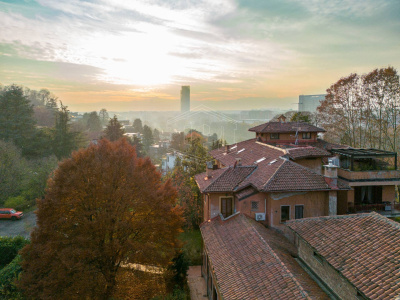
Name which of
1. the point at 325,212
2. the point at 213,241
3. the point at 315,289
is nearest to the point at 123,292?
the point at 213,241

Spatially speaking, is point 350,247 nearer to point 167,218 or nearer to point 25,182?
point 167,218

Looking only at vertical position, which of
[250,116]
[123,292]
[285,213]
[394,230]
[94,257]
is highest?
[250,116]

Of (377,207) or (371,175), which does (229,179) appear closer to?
(371,175)

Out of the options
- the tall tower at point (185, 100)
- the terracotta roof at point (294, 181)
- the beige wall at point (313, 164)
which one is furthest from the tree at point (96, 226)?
the tall tower at point (185, 100)

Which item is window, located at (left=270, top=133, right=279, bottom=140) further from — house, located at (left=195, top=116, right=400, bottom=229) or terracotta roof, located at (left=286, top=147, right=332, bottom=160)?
terracotta roof, located at (left=286, top=147, right=332, bottom=160)

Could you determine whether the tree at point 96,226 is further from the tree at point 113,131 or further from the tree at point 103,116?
the tree at point 103,116

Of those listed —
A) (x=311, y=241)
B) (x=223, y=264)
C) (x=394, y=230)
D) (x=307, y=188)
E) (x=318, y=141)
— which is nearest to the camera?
(x=394, y=230)

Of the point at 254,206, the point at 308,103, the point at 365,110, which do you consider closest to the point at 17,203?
the point at 254,206

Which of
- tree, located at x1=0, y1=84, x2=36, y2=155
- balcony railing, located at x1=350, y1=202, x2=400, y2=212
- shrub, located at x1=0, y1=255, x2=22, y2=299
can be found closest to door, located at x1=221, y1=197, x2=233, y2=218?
balcony railing, located at x1=350, y1=202, x2=400, y2=212
